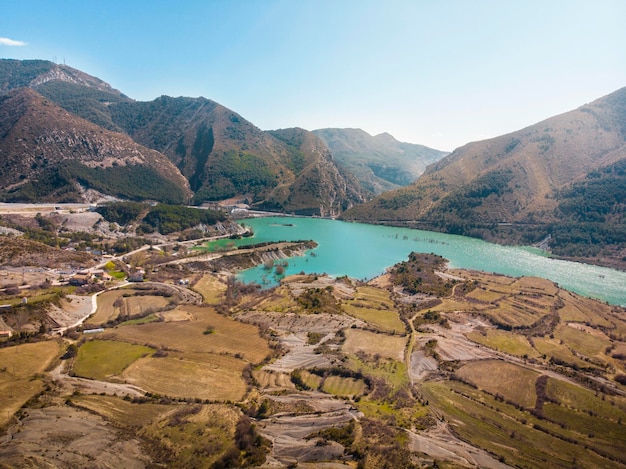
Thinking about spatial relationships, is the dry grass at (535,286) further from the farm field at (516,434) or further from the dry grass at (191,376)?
the dry grass at (191,376)

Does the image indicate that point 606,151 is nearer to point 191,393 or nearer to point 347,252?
point 347,252

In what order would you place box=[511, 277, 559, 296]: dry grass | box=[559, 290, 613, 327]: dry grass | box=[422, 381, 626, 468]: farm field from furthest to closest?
1. box=[511, 277, 559, 296]: dry grass
2. box=[559, 290, 613, 327]: dry grass
3. box=[422, 381, 626, 468]: farm field

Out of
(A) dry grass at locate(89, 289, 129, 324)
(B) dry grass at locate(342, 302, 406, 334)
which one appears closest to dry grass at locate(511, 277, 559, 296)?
(B) dry grass at locate(342, 302, 406, 334)

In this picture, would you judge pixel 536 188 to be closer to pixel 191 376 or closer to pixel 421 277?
pixel 421 277

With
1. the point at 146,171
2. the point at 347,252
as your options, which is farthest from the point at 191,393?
the point at 146,171

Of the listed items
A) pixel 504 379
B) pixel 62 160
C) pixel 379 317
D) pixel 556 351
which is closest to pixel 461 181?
pixel 379 317

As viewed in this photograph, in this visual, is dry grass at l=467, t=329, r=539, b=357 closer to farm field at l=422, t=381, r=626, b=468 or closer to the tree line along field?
the tree line along field
